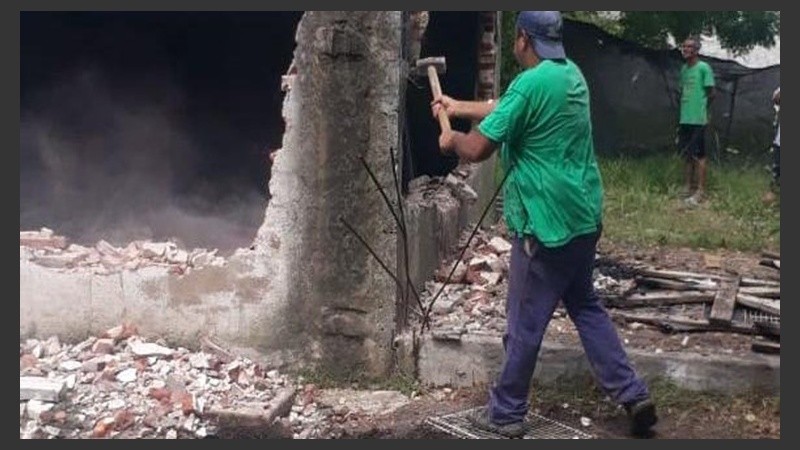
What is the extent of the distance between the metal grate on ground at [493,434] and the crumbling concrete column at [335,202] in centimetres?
57

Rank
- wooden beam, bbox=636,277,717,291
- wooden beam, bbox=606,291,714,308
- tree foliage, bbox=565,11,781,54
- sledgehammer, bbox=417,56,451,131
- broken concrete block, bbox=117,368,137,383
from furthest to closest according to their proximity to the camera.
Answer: tree foliage, bbox=565,11,781,54
wooden beam, bbox=636,277,717,291
wooden beam, bbox=606,291,714,308
broken concrete block, bbox=117,368,137,383
sledgehammer, bbox=417,56,451,131

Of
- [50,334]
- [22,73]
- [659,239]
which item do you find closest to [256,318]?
[50,334]

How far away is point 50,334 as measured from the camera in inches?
228

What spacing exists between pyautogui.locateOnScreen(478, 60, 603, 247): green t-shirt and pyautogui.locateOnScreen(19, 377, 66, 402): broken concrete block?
239cm

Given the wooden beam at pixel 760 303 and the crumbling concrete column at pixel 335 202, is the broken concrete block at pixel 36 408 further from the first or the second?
the wooden beam at pixel 760 303

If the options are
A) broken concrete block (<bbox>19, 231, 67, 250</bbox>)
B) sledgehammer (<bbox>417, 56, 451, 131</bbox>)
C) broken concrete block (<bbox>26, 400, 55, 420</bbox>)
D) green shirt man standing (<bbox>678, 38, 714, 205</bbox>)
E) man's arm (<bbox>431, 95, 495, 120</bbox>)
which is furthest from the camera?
green shirt man standing (<bbox>678, 38, 714, 205</bbox>)

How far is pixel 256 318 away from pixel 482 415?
133 cm

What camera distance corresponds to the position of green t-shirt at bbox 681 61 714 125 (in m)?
10.8

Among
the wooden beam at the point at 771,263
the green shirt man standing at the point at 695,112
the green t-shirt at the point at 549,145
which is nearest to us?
the green t-shirt at the point at 549,145

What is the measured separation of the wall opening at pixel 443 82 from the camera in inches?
325

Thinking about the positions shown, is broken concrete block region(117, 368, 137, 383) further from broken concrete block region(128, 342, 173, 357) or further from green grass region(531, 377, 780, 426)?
green grass region(531, 377, 780, 426)

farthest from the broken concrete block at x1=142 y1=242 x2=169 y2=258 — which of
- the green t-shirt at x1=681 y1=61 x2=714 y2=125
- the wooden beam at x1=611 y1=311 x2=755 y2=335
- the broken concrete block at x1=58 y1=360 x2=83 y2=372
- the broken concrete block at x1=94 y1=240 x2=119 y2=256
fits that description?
the green t-shirt at x1=681 y1=61 x2=714 y2=125

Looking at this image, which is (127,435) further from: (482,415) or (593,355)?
(593,355)

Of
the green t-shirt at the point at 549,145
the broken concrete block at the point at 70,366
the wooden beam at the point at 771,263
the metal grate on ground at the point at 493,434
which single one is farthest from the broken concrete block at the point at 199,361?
the wooden beam at the point at 771,263
